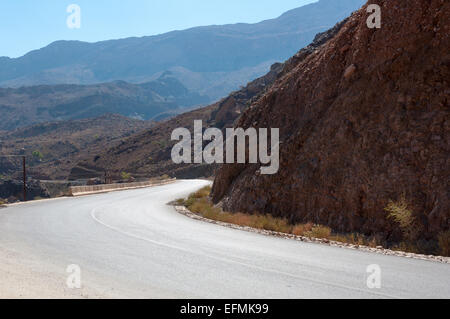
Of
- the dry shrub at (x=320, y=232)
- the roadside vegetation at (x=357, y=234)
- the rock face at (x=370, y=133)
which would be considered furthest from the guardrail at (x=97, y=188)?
the dry shrub at (x=320, y=232)

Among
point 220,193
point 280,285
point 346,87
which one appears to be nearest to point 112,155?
point 220,193

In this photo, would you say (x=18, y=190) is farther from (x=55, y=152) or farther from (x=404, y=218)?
(x=55, y=152)

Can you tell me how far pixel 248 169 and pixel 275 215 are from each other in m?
4.33

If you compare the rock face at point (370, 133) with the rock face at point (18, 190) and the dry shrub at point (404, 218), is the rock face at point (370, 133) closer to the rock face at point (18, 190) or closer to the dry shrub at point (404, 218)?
the dry shrub at point (404, 218)

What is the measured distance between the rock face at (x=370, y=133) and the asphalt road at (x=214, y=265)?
268 centimetres

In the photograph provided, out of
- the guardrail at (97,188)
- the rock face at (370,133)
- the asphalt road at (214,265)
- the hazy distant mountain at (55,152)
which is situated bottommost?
the hazy distant mountain at (55,152)

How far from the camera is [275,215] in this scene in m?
18.1

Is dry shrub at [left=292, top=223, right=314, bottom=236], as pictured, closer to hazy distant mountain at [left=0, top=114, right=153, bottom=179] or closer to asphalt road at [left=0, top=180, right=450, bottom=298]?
asphalt road at [left=0, top=180, right=450, bottom=298]

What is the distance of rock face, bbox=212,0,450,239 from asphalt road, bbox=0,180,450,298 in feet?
8.78

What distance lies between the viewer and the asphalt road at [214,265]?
6898mm

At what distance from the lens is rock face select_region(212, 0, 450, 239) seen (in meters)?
13.3

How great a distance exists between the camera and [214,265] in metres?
Result: 8.98

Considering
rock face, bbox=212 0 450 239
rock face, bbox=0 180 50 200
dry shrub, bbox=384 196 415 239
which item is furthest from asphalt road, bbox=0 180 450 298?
rock face, bbox=0 180 50 200
